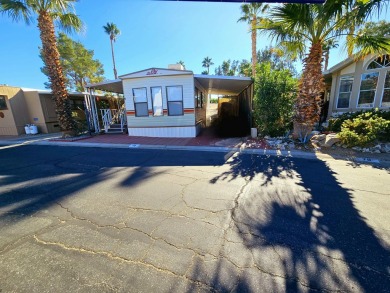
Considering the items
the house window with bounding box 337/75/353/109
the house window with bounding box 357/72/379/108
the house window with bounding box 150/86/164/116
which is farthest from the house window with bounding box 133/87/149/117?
the house window with bounding box 357/72/379/108

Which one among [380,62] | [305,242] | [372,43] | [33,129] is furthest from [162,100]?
[380,62]

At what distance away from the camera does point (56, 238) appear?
8.07 ft

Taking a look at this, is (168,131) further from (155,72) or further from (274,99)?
(274,99)

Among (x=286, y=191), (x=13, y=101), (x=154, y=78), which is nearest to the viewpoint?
(x=286, y=191)

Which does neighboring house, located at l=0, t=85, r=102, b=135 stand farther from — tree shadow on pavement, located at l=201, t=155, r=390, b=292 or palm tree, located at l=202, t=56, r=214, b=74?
palm tree, located at l=202, t=56, r=214, b=74

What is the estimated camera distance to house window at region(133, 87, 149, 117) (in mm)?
10355

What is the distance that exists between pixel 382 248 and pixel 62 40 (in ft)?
96.5

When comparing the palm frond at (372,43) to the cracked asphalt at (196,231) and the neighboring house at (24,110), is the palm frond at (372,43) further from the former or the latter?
the neighboring house at (24,110)

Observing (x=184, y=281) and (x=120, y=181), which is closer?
(x=184, y=281)

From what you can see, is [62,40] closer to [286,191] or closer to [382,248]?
[286,191]

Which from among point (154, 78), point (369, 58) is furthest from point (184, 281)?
point (369, 58)

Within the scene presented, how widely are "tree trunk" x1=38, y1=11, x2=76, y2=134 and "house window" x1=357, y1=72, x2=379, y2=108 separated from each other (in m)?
16.8

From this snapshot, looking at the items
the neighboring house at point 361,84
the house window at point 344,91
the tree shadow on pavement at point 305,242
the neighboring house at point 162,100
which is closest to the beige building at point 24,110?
the neighboring house at point 162,100

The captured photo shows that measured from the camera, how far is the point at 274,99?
8188 millimetres
